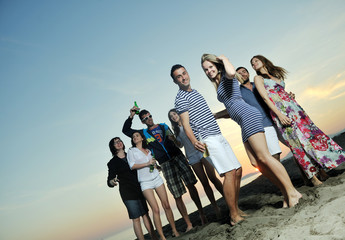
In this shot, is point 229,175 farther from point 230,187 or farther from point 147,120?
point 147,120

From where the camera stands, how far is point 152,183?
4.09 metres

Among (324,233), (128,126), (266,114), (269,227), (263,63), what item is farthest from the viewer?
(128,126)

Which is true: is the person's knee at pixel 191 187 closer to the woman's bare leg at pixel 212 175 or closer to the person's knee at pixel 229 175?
the woman's bare leg at pixel 212 175

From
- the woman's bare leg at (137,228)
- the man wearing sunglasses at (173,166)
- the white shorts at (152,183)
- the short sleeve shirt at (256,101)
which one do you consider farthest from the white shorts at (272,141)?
the woman's bare leg at (137,228)

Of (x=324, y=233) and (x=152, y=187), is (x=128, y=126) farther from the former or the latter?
(x=324, y=233)

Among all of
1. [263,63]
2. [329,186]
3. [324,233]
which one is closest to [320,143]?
[329,186]

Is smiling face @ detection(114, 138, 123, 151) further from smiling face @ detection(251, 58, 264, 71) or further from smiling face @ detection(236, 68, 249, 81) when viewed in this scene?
smiling face @ detection(251, 58, 264, 71)

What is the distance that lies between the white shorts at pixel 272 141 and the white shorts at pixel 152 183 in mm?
1803

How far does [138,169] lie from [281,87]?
2534mm

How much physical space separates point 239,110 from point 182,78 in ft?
2.58

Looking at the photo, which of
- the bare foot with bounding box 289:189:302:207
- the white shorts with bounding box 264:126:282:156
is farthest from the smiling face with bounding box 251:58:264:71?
the bare foot with bounding box 289:189:302:207

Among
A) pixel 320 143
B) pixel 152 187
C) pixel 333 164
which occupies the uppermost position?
pixel 152 187

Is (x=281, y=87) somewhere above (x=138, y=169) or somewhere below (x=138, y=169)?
above

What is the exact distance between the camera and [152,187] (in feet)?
13.3
